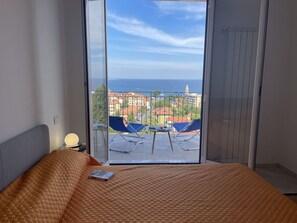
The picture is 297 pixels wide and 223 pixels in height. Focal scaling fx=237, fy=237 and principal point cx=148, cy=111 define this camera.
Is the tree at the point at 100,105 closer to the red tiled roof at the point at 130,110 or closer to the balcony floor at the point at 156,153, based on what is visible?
the balcony floor at the point at 156,153

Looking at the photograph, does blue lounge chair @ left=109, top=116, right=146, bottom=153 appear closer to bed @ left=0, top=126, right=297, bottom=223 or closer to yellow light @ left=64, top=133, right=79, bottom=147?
yellow light @ left=64, top=133, right=79, bottom=147

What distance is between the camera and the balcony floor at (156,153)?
12.4 ft

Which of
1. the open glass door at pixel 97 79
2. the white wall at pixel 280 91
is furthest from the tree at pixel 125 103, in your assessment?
the white wall at pixel 280 91

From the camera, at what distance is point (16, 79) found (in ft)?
5.65

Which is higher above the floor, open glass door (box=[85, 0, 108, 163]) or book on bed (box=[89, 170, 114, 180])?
open glass door (box=[85, 0, 108, 163])

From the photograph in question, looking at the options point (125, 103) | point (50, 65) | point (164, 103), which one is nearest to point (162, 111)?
point (164, 103)

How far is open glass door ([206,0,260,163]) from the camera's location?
2.97 meters

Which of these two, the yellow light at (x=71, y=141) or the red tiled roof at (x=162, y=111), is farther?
the red tiled roof at (x=162, y=111)

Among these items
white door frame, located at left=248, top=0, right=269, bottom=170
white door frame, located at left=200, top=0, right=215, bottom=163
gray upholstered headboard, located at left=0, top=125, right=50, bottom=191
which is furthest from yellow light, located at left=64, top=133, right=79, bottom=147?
white door frame, located at left=248, top=0, right=269, bottom=170

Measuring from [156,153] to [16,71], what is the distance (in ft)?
9.46

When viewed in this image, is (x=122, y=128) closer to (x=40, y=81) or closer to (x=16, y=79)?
(x=40, y=81)

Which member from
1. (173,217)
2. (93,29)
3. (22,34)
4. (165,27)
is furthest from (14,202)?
(165,27)

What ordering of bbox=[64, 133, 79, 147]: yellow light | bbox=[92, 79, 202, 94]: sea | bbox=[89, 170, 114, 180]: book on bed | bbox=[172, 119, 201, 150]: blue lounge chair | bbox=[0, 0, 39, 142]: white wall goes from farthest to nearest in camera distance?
bbox=[92, 79, 202, 94]: sea
bbox=[172, 119, 201, 150]: blue lounge chair
bbox=[64, 133, 79, 147]: yellow light
bbox=[89, 170, 114, 180]: book on bed
bbox=[0, 0, 39, 142]: white wall

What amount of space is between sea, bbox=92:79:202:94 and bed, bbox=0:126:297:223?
3.12m
